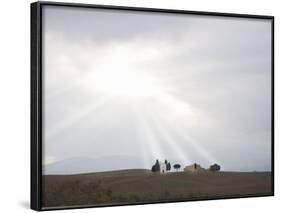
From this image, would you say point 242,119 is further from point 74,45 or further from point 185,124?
point 74,45

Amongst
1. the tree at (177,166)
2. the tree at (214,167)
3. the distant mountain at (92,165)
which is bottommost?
the tree at (214,167)

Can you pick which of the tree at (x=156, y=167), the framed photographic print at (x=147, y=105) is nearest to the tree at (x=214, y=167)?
the framed photographic print at (x=147, y=105)

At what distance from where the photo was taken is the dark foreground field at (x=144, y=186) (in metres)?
7.23

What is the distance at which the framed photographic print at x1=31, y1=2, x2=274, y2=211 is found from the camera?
716 centimetres

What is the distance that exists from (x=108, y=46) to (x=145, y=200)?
1467mm

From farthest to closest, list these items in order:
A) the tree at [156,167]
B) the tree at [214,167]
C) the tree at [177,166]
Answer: the tree at [214,167]
the tree at [177,166]
the tree at [156,167]

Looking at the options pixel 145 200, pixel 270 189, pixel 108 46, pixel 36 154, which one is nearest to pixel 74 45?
pixel 108 46

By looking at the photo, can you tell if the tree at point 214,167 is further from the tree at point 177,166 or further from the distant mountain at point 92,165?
the distant mountain at point 92,165

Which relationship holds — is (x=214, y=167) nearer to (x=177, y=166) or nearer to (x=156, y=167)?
(x=177, y=166)

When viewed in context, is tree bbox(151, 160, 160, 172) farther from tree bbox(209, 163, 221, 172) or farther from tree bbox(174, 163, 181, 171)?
tree bbox(209, 163, 221, 172)

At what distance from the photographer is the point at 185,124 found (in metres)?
7.71

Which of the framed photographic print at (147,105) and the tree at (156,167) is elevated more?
the framed photographic print at (147,105)

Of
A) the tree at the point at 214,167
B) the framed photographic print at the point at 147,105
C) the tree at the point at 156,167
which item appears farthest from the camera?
the tree at the point at 214,167

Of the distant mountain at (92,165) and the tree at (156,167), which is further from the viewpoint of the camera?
the tree at (156,167)
